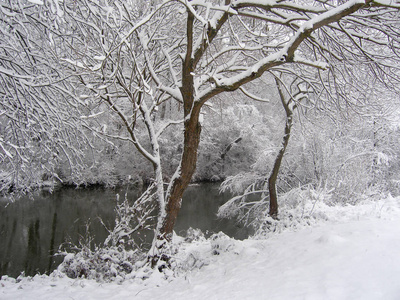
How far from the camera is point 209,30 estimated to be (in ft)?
16.2

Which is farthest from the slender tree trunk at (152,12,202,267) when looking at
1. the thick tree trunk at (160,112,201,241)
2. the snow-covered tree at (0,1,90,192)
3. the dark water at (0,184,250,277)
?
the dark water at (0,184,250,277)

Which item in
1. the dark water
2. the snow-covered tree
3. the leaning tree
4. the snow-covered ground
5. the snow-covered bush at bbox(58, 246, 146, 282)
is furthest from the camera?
the dark water

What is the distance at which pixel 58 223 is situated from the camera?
11.0m

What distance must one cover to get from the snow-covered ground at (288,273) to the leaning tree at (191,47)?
1124 millimetres

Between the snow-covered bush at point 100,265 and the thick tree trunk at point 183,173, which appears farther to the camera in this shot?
the thick tree trunk at point 183,173

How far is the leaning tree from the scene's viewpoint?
3623 mm

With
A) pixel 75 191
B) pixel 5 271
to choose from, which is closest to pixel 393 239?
pixel 5 271

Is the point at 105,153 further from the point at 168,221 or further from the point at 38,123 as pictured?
the point at 38,123

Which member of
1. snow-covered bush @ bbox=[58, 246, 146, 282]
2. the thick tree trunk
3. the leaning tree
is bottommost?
snow-covered bush @ bbox=[58, 246, 146, 282]

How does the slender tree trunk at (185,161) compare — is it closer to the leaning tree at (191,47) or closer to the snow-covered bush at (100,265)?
the leaning tree at (191,47)

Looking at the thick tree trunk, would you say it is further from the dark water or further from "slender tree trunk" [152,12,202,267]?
the dark water

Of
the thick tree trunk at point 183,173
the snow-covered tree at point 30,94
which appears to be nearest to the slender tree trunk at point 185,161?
the thick tree trunk at point 183,173

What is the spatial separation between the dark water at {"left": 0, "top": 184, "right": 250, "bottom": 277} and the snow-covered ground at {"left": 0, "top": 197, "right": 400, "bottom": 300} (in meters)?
2.14

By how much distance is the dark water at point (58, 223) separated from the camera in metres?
8.08
